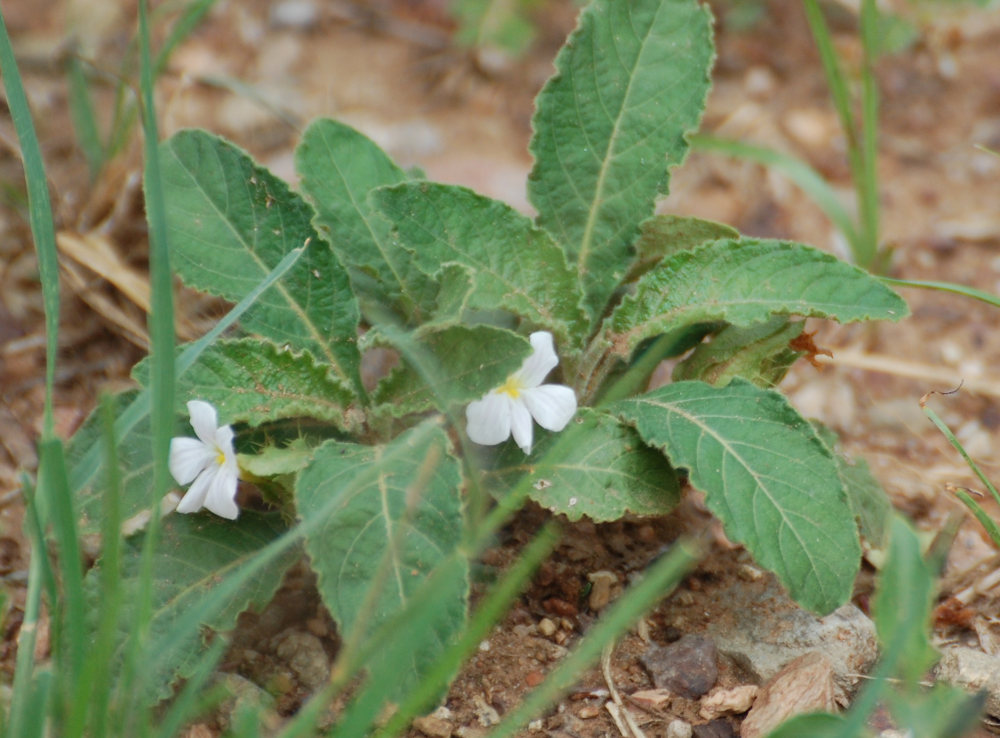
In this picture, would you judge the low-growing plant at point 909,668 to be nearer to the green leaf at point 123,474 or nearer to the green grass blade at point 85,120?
the green leaf at point 123,474

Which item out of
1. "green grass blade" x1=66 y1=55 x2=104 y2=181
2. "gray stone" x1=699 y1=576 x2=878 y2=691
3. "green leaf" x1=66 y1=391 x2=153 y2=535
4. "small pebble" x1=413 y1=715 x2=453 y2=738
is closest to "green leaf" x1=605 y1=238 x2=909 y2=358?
"gray stone" x1=699 y1=576 x2=878 y2=691

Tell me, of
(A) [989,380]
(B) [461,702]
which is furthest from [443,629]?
(A) [989,380]

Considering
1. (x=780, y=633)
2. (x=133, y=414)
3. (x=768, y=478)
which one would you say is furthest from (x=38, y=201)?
(x=780, y=633)

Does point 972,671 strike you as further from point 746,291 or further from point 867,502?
point 746,291

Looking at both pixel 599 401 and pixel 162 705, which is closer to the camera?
pixel 162 705

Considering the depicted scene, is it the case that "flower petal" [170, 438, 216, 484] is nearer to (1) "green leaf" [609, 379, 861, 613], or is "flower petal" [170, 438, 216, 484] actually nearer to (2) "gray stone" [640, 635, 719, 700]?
(1) "green leaf" [609, 379, 861, 613]

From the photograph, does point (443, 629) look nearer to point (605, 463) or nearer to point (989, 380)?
point (605, 463)
